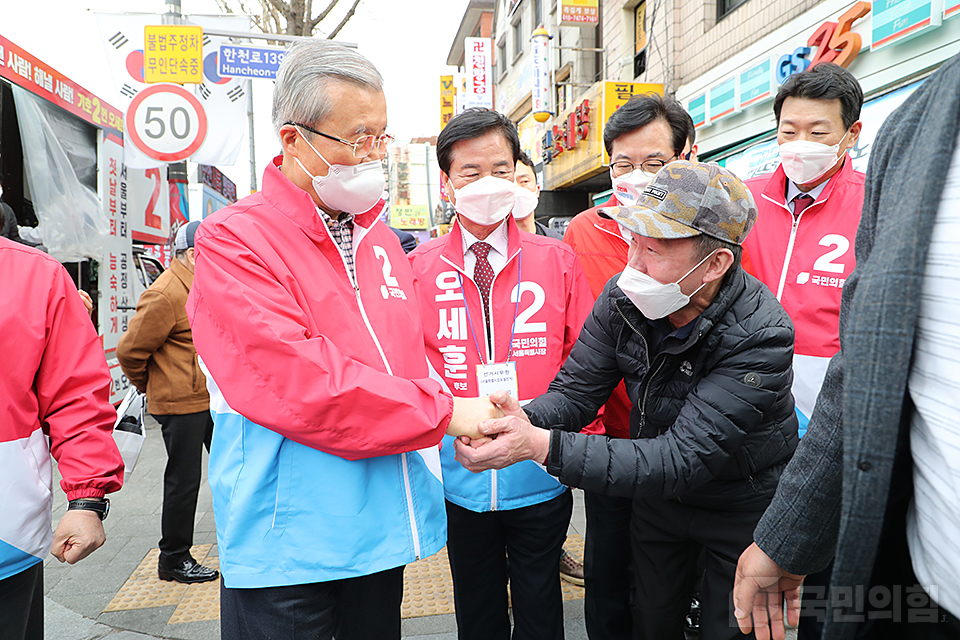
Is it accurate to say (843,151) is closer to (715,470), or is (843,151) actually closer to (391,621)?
(715,470)

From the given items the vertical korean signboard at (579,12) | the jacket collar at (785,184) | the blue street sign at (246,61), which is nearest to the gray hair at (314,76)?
the jacket collar at (785,184)

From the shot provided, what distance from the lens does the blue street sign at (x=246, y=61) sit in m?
A: 7.55

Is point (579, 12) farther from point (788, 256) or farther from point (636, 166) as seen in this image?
point (788, 256)

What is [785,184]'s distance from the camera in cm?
271

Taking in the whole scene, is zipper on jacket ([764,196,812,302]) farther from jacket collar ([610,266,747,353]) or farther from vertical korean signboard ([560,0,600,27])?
vertical korean signboard ([560,0,600,27])

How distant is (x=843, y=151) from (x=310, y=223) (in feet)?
7.71

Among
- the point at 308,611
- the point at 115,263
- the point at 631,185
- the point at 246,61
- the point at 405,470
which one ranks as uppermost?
the point at 246,61

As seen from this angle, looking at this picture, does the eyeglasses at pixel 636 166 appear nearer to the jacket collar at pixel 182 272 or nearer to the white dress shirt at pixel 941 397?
the white dress shirt at pixel 941 397

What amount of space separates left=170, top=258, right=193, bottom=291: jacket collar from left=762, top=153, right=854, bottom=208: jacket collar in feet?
10.9

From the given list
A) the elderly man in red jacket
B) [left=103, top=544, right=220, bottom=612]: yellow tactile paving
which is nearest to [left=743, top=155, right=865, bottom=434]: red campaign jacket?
the elderly man in red jacket

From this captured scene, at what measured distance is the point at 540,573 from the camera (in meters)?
2.33

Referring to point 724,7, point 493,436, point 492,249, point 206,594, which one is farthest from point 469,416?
point 724,7

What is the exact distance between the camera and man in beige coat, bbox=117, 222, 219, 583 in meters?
3.64

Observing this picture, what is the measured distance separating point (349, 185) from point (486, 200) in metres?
0.85
